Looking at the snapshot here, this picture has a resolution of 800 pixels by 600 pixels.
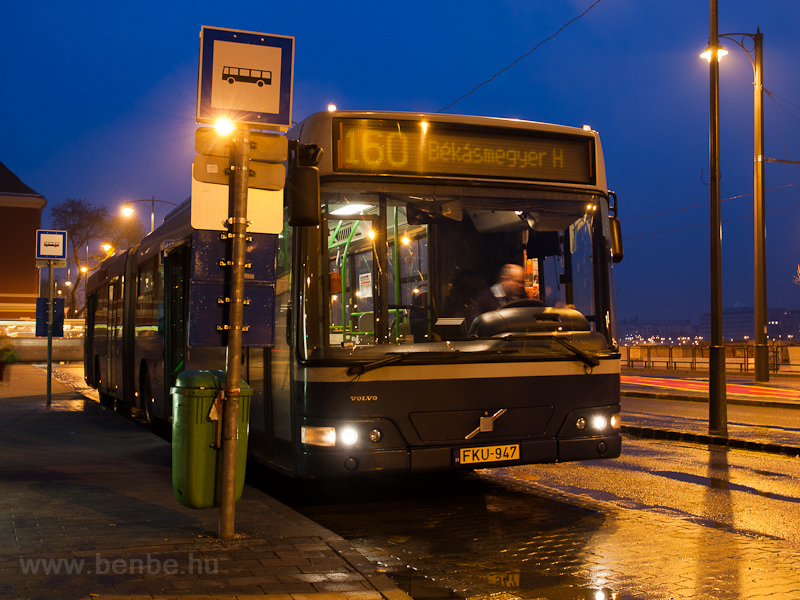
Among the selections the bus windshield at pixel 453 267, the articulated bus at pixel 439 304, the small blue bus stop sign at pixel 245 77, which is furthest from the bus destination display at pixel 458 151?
the small blue bus stop sign at pixel 245 77

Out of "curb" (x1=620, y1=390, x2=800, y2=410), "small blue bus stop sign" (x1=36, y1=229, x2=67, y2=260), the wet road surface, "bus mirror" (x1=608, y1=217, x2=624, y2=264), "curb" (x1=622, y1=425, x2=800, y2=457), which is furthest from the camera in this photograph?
"curb" (x1=620, y1=390, x2=800, y2=410)

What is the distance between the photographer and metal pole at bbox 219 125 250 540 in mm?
6004

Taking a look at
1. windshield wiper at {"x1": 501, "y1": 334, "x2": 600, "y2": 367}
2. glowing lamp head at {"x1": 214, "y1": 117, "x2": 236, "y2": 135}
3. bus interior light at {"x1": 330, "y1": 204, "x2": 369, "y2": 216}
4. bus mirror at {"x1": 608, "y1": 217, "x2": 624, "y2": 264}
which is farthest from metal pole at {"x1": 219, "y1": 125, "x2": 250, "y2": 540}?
bus mirror at {"x1": 608, "y1": 217, "x2": 624, "y2": 264}

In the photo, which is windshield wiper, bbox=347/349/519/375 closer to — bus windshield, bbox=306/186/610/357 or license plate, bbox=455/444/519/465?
bus windshield, bbox=306/186/610/357

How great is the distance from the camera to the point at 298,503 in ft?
27.3

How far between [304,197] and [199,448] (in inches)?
78.3

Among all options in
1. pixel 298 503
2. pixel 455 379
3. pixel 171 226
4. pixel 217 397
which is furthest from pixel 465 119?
pixel 171 226

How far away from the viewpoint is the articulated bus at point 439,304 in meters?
7.03

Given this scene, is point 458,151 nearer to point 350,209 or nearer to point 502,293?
point 350,209

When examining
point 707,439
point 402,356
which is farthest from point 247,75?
point 707,439

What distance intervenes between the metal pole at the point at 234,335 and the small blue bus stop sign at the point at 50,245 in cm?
1218

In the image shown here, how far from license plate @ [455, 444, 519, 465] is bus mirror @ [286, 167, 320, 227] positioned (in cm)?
222

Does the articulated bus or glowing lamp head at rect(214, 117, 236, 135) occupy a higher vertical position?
glowing lamp head at rect(214, 117, 236, 135)

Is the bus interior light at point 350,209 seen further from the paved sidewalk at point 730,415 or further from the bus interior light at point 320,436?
the paved sidewalk at point 730,415
